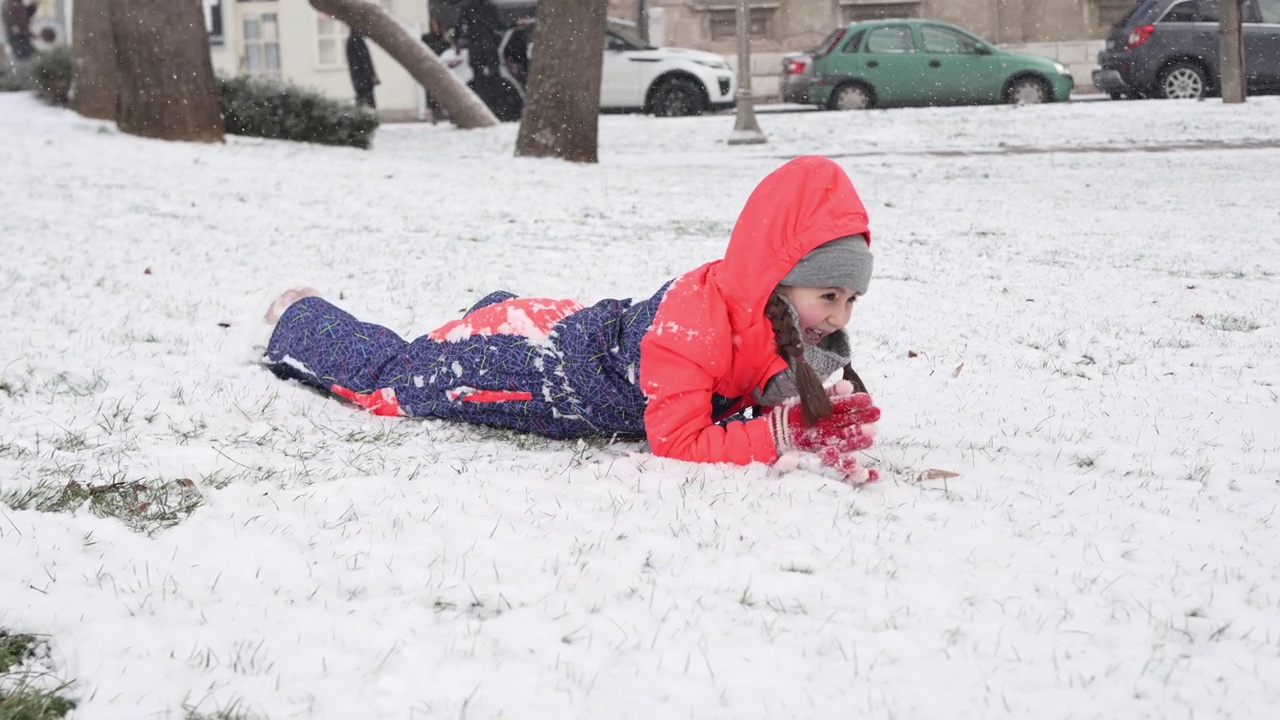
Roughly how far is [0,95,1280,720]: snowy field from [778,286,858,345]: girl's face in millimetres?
439

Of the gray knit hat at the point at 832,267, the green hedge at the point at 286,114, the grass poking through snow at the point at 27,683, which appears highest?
the green hedge at the point at 286,114

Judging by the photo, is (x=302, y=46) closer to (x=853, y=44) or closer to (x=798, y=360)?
(x=853, y=44)

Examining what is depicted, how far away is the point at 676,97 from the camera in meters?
20.9

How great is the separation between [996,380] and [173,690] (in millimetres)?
3408

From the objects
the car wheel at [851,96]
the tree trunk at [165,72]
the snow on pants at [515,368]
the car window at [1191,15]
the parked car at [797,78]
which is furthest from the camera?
the parked car at [797,78]

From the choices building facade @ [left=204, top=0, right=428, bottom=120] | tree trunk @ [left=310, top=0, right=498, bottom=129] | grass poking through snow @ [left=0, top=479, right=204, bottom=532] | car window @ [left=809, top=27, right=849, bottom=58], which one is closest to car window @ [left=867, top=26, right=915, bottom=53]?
car window @ [left=809, top=27, right=849, bottom=58]

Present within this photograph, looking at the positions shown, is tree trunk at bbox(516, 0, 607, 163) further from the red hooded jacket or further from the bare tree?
the red hooded jacket

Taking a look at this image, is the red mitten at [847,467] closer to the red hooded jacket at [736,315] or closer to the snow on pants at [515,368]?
the red hooded jacket at [736,315]

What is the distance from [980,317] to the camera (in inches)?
230

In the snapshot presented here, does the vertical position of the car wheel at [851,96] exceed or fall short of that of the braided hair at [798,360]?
it exceeds it

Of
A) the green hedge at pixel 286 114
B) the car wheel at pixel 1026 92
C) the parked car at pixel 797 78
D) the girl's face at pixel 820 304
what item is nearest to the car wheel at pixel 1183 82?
the car wheel at pixel 1026 92

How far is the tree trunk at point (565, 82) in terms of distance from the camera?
13008 millimetres

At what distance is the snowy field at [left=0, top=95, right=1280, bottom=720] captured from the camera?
2168 mm

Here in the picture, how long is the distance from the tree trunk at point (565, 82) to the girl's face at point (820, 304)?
10167 mm
